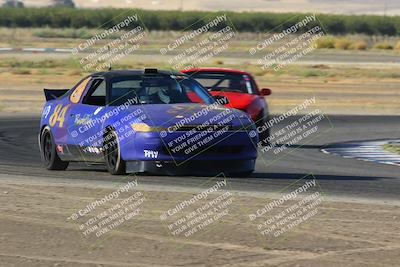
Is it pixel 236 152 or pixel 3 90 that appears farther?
pixel 3 90

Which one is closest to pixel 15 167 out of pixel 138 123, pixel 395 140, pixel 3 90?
pixel 138 123

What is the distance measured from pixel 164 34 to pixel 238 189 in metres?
112

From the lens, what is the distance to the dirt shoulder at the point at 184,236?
866 cm

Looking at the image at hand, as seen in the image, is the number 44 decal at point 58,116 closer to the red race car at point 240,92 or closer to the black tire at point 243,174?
the black tire at point 243,174

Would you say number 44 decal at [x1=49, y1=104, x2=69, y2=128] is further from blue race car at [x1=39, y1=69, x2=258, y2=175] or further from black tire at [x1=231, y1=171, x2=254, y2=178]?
black tire at [x1=231, y1=171, x2=254, y2=178]

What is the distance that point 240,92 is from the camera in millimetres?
21047

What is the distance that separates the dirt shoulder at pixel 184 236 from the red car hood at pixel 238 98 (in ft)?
25.4

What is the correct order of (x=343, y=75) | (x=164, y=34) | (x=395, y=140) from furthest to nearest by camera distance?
(x=164, y=34), (x=343, y=75), (x=395, y=140)

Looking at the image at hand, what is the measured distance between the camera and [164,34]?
125250 mm

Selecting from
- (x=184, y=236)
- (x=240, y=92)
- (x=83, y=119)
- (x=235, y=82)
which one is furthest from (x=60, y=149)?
(x=235, y=82)

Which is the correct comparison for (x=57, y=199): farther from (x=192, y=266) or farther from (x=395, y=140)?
(x=395, y=140)

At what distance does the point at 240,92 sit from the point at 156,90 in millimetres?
6324

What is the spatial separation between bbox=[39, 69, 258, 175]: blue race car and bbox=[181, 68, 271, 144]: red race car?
4.77 m

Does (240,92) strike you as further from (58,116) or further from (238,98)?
(58,116)
